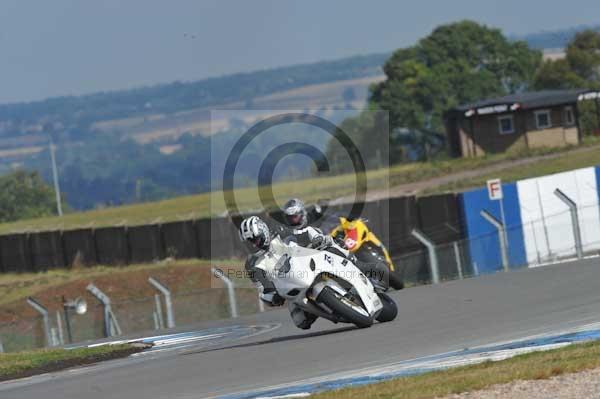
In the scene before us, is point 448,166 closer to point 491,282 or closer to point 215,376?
point 491,282

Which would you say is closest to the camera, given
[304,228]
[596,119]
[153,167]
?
[304,228]

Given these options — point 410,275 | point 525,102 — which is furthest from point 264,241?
point 525,102

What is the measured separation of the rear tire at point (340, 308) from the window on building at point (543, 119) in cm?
4420

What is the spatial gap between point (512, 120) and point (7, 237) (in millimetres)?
23493

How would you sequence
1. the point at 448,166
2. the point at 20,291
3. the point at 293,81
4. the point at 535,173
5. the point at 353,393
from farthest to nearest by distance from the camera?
1. the point at 293,81
2. the point at 448,166
3. the point at 535,173
4. the point at 20,291
5. the point at 353,393

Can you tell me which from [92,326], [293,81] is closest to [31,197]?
[293,81]

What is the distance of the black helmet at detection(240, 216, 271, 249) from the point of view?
44.8 ft

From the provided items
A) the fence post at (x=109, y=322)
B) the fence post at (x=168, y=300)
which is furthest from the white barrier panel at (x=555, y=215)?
the fence post at (x=109, y=322)

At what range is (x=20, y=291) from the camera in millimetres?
42031

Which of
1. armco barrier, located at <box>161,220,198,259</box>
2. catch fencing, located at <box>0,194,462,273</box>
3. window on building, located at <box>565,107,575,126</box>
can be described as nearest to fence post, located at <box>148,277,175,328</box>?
catch fencing, located at <box>0,194,462,273</box>

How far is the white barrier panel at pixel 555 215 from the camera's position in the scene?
2873cm

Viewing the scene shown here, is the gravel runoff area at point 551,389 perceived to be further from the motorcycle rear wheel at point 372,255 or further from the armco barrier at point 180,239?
the armco barrier at point 180,239

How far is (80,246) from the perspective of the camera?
145 ft

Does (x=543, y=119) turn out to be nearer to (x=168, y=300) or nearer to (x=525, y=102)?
(x=525, y=102)
